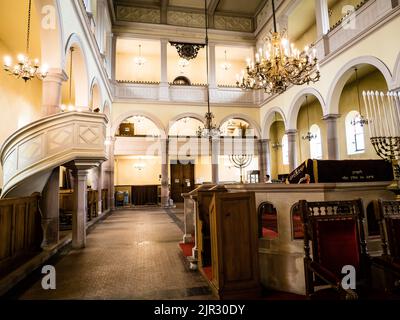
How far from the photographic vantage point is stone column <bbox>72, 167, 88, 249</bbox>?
5098mm

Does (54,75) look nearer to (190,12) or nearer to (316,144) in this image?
(190,12)

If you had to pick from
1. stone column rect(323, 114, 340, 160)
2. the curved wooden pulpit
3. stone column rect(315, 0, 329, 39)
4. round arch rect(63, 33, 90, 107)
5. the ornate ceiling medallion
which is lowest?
the curved wooden pulpit

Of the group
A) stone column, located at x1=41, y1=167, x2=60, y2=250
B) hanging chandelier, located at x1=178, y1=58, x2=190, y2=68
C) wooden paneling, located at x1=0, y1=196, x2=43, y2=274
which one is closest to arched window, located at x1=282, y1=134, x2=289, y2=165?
hanging chandelier, located at x1=178, y1=58, x2=190, y2=68

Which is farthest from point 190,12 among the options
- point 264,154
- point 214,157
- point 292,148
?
point 292,148

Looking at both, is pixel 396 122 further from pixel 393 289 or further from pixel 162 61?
pixel 162 61

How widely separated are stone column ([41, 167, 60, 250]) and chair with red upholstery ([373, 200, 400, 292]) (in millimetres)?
4969

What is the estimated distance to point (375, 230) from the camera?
2.99 m

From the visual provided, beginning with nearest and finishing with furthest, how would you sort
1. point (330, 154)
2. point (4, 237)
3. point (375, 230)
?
point (375, 230), point (4, 237), point (330, 154)

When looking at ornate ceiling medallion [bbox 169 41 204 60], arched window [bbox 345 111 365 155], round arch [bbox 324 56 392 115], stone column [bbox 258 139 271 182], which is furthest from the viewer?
stone column [bbox 258 139 271 182]

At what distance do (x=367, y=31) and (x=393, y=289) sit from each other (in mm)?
7569

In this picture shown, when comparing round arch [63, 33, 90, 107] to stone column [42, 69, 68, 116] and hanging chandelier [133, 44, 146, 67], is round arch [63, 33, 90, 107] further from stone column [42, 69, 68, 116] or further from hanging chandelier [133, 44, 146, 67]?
hanging chandelier [133, 44, 146, 67]

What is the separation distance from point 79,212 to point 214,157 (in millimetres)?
9128

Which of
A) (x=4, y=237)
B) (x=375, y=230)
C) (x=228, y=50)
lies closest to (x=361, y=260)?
(x=375, y=230)

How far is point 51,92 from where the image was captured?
520cm
